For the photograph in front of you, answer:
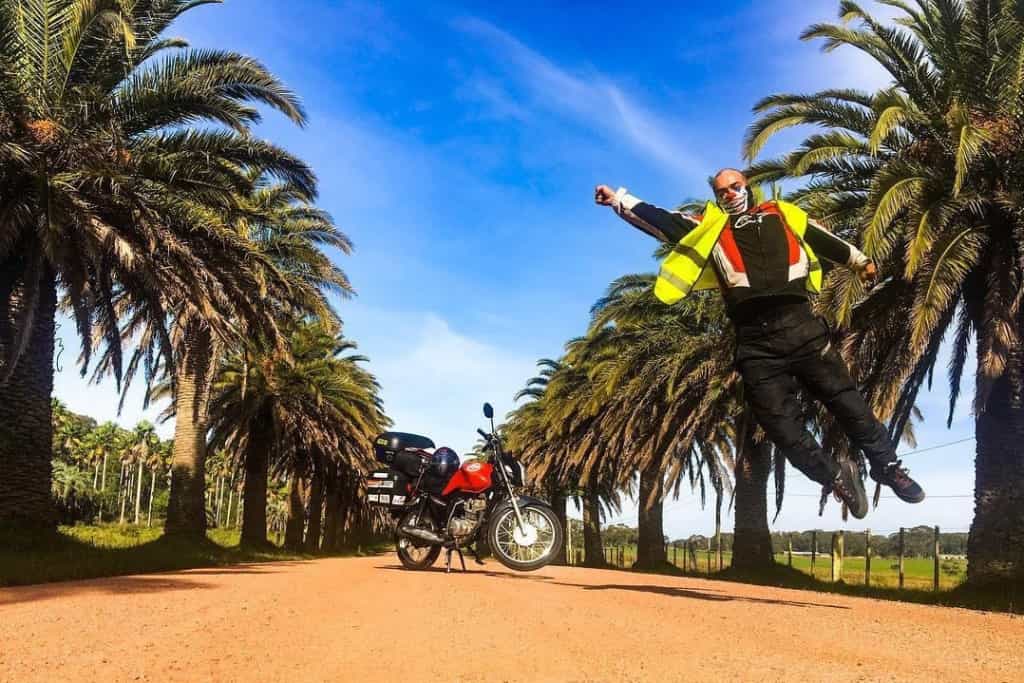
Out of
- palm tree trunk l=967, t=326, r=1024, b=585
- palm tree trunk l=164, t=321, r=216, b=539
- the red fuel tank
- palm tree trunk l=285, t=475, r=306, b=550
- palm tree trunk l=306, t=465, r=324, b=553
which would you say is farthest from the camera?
palm tree trunk l=306, t=465, r=324, b=553

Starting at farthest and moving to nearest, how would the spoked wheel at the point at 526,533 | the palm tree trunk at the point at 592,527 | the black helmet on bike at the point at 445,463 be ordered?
the palm tree trunk at the point at 592,527 → the black helmet on bike at the point at 445,463 → the spoked wheel at the point at 526,533

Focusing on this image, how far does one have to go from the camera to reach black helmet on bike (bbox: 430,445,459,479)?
11.8 meters

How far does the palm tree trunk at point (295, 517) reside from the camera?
3081cm

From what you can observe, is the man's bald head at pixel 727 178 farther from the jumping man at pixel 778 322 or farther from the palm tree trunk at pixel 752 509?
the palm tree trunk at pixel 752 509

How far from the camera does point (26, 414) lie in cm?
1303

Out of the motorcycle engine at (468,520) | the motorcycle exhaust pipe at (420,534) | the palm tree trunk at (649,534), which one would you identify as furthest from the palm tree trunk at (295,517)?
the motorcycle engine at (468,520)

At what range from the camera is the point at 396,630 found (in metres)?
5.52

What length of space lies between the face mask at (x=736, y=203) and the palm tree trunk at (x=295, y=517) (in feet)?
92.5

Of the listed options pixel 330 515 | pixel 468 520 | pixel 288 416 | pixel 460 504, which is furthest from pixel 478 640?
pixel 330 515

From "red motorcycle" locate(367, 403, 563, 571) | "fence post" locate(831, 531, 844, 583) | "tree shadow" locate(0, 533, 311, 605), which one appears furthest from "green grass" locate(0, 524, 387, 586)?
"fence post" locate(831, 531, 844, 583)

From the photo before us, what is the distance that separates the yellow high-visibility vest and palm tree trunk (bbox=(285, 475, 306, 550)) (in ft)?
92.3

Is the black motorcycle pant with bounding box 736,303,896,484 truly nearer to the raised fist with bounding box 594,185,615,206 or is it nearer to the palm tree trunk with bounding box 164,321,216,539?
the raised fist with bounding box 594,185,615,206

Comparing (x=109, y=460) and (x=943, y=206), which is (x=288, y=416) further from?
(x=109, y=460)

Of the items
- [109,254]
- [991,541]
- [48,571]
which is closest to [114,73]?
[109,254]
